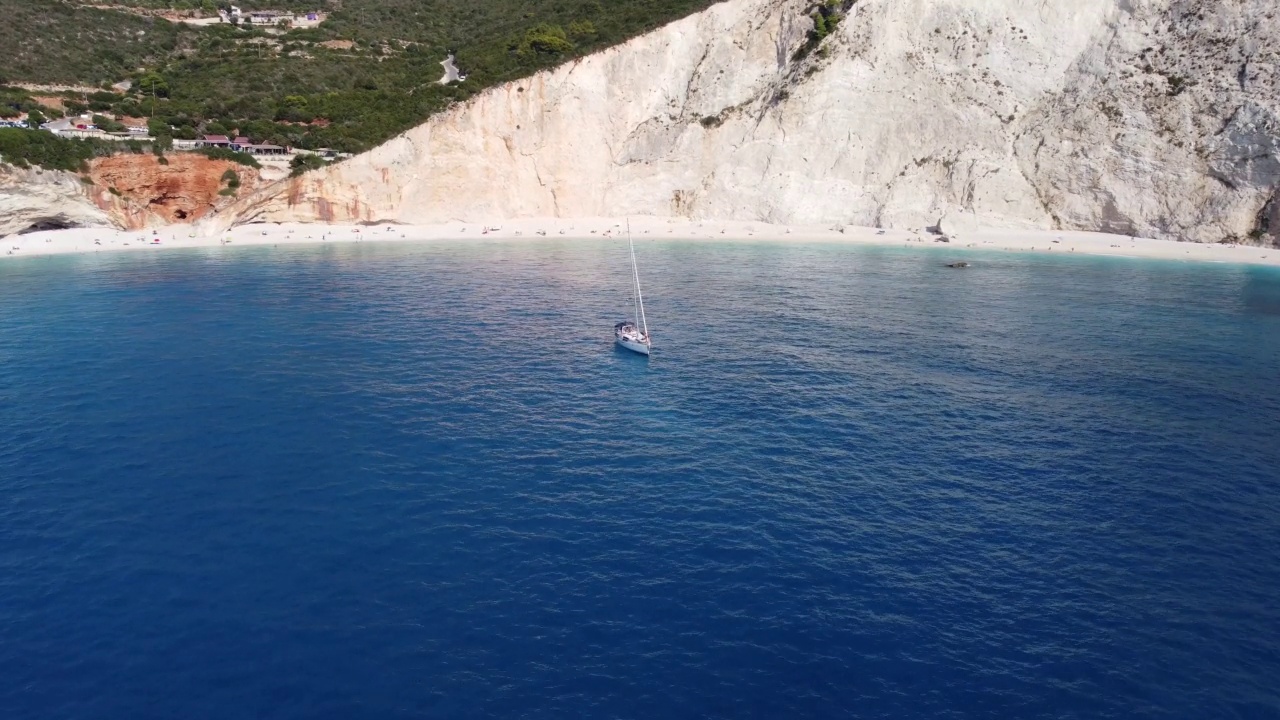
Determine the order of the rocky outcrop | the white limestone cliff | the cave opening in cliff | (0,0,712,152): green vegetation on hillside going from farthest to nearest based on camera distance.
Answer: (0,0,712,152): green vegetation on hillside
the cave opening in cliff
the rocky outcrop
the white limestone cliff

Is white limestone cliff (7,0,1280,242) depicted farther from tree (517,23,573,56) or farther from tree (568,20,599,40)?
tree (568,20,599,40)

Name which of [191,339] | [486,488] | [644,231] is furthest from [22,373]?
[644,231]

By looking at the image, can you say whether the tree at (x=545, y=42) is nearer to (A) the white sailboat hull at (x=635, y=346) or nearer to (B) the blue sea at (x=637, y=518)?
(B) the blue sea at (x=637, y=518)

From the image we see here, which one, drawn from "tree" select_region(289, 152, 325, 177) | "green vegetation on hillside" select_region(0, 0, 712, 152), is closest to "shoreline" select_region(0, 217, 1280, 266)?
"tree" select_region(289, 152, 325, 177)

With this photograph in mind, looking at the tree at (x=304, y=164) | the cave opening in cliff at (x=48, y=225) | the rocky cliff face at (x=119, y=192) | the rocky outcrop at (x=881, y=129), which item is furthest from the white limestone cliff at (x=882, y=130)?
the cave opening in cliff at (x=48, y=225)

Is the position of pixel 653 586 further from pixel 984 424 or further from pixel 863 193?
pixel 863 193

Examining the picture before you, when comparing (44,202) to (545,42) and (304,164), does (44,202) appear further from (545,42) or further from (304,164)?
(545,42)

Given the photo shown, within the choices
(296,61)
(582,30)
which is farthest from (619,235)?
(296,61)
